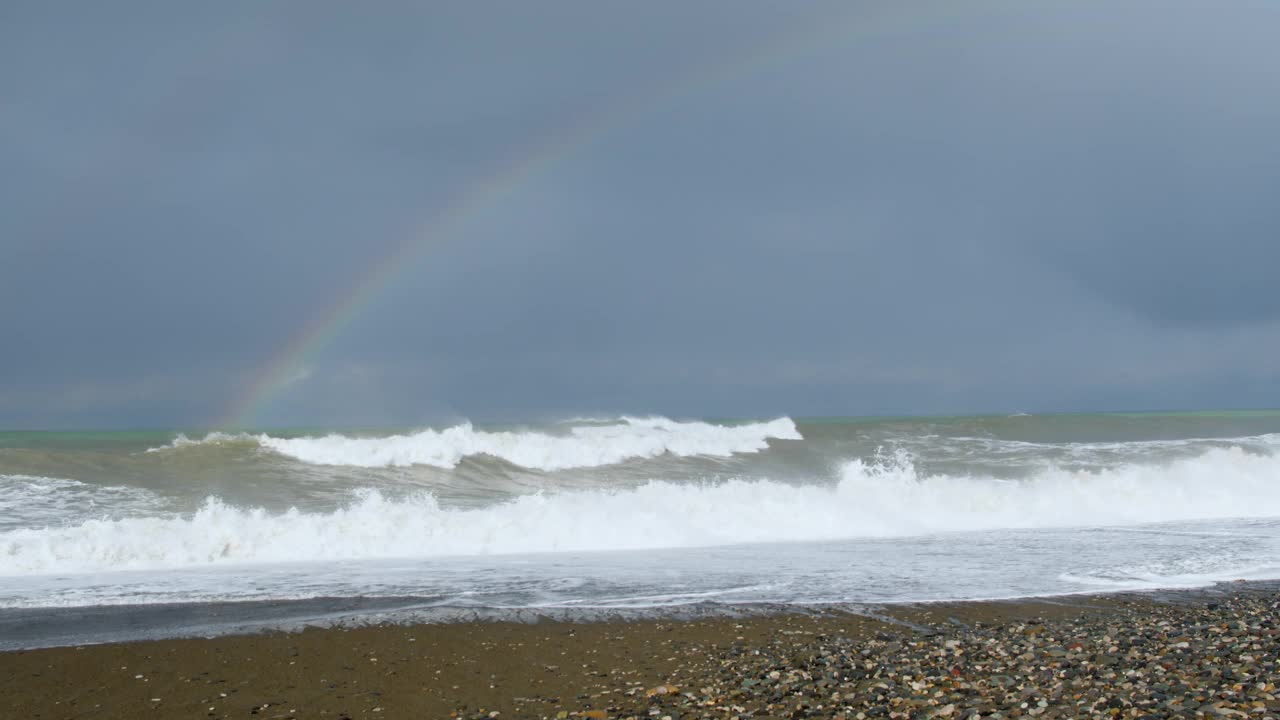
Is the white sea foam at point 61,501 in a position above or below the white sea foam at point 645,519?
above

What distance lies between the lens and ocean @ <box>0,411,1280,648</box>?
11.6 m

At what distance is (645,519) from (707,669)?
11301mm

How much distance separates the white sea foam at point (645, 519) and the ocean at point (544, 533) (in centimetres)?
6

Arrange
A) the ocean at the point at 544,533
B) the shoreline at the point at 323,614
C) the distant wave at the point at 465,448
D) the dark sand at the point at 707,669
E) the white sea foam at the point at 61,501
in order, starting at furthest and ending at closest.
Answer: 1. the distant wave at the point at 465,448
2. the white sea foam at the point at 61,501
3. the ocean at the point at 544,533
4. the shoreline at the point at 323,614
5. the dark sand at the point at 707,669

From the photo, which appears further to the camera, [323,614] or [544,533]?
[544,533]

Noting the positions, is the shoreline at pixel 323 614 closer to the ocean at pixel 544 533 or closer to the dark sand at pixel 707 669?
the ocean at pixel 544 533

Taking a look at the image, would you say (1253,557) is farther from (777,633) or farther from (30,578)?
(30,578)

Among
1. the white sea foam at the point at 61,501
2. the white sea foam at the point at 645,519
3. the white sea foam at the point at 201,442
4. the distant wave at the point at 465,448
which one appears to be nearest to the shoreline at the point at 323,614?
the white sea foam at the point at 645,519

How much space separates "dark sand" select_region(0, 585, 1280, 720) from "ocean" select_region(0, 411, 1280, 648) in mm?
1182

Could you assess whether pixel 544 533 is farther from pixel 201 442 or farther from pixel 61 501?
pixel 201 442

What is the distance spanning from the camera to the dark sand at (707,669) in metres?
6.43

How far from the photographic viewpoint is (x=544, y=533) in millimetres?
17688

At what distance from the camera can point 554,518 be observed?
18375mm

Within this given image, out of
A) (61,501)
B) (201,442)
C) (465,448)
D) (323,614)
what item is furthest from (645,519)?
(201,442)
